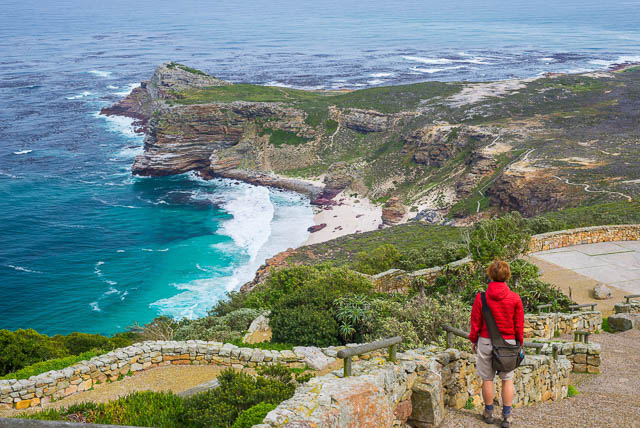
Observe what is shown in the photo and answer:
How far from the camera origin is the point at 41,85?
12175 centimetres

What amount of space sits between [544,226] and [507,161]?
93.7 feet

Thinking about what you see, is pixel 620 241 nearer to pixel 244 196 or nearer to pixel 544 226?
pixel 544 226

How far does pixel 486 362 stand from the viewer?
745 cm

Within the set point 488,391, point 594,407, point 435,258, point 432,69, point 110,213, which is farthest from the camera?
point 432,69

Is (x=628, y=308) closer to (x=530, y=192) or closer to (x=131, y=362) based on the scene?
(x=131, y=362)

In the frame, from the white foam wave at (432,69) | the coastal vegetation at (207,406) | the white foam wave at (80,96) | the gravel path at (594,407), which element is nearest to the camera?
the gravel path at (594,407)

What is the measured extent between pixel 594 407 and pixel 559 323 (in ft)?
21.7

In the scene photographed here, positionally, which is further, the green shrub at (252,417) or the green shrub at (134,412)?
the green shrub at (134,412)

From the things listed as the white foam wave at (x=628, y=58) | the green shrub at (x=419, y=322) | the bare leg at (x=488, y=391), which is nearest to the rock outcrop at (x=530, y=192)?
the green shrub at (x=419, y=322)

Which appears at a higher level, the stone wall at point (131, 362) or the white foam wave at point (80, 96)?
the stone wall at point (131, 362)

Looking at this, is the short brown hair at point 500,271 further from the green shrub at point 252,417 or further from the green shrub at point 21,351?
the green shrub at point 21,351

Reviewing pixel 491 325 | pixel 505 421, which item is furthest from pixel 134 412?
pixel 491 325

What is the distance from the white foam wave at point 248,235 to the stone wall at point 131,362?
2289 centimetres

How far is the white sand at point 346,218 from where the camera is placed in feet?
176
